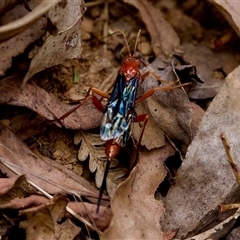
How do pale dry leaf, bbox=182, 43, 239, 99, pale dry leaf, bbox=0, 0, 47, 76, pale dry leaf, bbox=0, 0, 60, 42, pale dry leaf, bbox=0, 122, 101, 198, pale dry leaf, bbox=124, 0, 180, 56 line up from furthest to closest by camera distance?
pale dry leaf, bbox=124, 0, 180, 56 → pale dry leaf, bbox=182, 43, 239, 99 → pale dry leaf, bbox=0, 0, 47, 76 → pale dry leaf, bbox=0, 122, 101, 198 → pale dry leaf, bbox=0, 0, 60, 42

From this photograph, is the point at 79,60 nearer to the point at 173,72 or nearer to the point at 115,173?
the point at 173,72

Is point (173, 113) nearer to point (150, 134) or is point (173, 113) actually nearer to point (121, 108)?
point (150, 134)

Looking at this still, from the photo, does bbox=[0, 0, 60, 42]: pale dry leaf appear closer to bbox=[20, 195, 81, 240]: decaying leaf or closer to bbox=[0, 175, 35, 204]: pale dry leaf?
bbox=[0, 175, 35, 204]: pale dry leaf

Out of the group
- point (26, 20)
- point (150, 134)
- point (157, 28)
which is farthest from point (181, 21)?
point (26, 20)

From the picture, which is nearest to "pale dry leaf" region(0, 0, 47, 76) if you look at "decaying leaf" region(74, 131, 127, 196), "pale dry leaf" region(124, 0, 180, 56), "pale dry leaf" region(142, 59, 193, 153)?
"decaying leaf" region(74, 131, 127, 196)

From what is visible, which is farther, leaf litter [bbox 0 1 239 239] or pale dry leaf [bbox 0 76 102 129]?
pale dry leaf [bbox 0 76 102 129]

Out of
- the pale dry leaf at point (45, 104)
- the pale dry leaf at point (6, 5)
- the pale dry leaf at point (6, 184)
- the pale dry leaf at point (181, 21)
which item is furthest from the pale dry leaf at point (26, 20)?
the pale dry leaf at point (181, 21)
